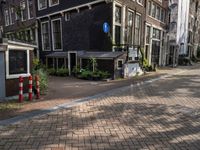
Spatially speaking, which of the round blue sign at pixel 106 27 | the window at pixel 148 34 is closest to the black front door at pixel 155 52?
the window at pixel 148 34

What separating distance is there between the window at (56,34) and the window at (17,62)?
12401 mm

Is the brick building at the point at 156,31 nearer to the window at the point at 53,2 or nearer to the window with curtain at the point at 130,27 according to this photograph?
the window with curtain at the point at 130,27

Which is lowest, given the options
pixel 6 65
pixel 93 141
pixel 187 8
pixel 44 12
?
pixel 93 141

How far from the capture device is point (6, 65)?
7523 millimetres

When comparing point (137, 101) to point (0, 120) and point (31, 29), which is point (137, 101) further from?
point (31, 29)

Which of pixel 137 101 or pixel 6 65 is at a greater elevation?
pixel 6 65

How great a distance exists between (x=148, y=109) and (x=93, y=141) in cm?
296

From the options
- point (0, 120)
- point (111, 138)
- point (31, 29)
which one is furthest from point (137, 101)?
point (31, 29)

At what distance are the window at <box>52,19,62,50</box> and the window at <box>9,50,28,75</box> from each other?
12.4m

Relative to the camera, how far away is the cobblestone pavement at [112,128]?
405cm

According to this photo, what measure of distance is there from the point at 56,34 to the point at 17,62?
44.0 ft

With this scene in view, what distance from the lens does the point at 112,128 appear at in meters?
4.89

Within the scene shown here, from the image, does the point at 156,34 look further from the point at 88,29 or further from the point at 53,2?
the point at 53,2

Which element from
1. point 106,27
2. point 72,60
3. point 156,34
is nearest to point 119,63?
point 106,27
